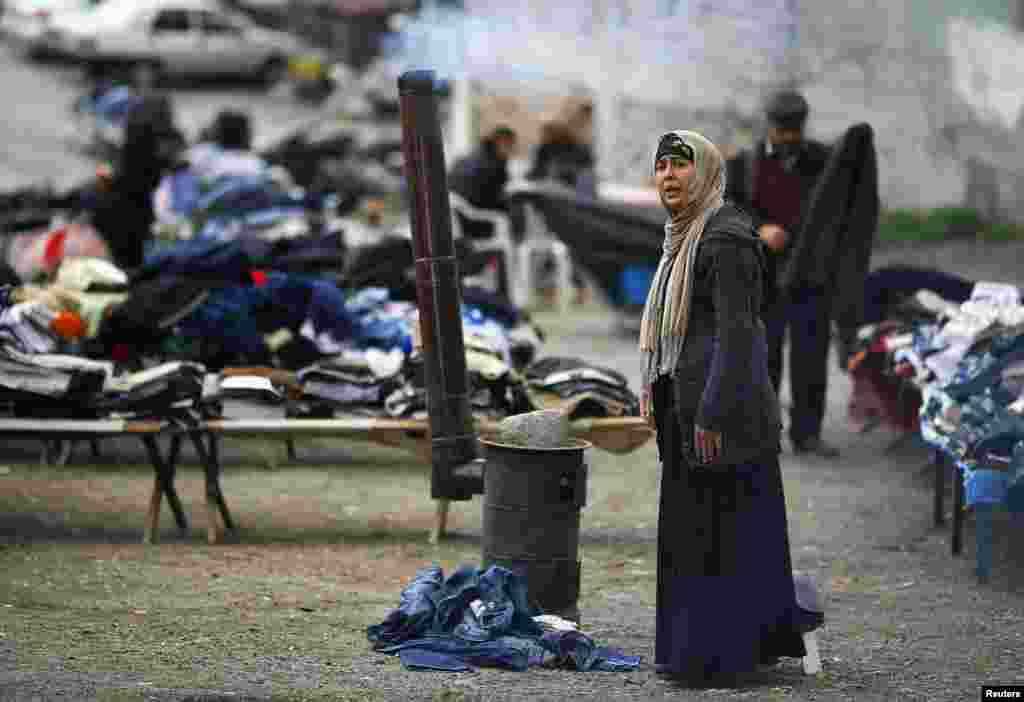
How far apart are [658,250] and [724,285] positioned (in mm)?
9733

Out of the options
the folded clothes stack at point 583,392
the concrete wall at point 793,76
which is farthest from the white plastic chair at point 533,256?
the folded clothes stack at point 583,392

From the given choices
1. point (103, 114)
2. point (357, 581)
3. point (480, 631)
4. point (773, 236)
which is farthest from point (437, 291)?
point (103, 114)

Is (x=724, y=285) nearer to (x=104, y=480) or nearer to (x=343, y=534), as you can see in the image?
(x=343, y=534)

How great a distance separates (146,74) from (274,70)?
3.20 meters

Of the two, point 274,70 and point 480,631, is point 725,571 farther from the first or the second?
point 274,70

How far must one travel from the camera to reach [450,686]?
237 inches

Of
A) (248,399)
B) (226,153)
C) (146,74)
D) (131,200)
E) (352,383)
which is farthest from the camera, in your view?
(146,74)

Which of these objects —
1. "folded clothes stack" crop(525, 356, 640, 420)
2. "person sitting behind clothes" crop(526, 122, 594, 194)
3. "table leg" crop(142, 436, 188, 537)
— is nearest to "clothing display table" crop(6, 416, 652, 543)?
"table leg" crop(142, 436, 188, 537)

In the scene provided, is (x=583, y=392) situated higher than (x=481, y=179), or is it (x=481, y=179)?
(x=481, y=179)

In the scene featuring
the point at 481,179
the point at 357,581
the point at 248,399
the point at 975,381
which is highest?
the point at 481,179

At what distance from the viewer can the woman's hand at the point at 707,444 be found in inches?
234

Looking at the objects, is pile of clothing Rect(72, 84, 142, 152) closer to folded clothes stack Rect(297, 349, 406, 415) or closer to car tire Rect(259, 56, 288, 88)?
car tire Rect(259, 56, 288, 88)

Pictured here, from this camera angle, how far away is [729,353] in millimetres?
5906

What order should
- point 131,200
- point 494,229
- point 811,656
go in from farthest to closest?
1. point 494,229
2. point 131,200
3. point 811,656
